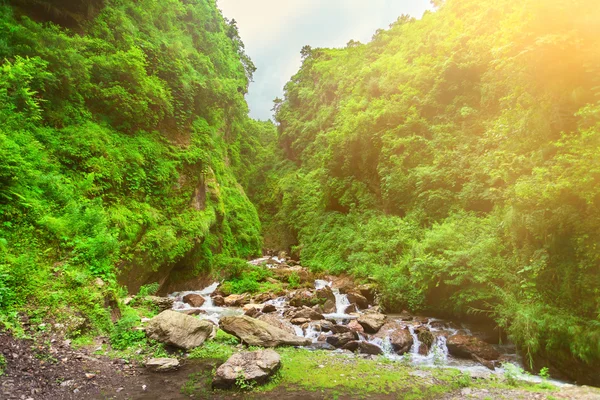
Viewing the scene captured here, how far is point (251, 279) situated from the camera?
19484 millimetres

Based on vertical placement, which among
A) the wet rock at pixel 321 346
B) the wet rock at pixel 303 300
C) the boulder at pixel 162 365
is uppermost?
the wet rock at pixel 303 300

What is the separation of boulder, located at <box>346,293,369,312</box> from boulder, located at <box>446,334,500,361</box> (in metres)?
5.38

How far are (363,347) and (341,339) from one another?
76 centimetres

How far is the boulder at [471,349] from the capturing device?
945 centimetres

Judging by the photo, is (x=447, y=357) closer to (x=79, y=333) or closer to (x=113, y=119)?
(x=79, y=333)

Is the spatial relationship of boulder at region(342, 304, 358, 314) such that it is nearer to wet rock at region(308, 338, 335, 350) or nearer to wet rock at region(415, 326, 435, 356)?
wet rock at region(415, 326, 435, 356)

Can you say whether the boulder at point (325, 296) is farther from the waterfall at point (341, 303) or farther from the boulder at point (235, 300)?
the boulder at point (235, 300)

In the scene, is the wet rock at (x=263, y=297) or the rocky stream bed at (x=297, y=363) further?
the wet rock at (x=263, y=297)

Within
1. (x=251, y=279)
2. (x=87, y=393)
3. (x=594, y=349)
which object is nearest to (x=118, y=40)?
(x=251, y=279)

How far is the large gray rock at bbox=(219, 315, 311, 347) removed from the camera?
941 cm

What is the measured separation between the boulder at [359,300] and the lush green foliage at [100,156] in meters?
8.87

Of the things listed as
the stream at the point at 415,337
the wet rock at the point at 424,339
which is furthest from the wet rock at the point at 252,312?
the wet rock at the point at 424,339

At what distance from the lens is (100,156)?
1295 centimetres

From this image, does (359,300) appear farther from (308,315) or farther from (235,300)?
(235,300)
